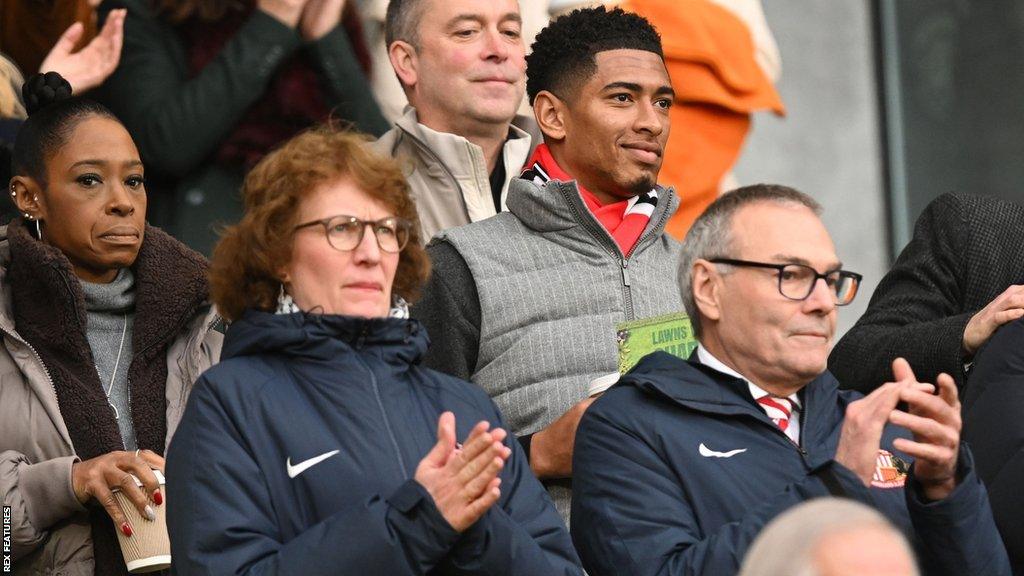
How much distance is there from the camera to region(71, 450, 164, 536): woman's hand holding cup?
377cm

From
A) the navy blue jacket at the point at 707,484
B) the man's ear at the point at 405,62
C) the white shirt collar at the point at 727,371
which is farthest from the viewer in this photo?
the man's ear at the point at 405,62

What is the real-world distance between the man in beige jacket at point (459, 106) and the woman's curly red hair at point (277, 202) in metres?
1.31

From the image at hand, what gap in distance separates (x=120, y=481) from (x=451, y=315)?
86 centimetres

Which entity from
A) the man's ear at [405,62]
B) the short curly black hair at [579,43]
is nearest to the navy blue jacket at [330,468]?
the short curly black hair at [579,43]

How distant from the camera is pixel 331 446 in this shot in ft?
10.8

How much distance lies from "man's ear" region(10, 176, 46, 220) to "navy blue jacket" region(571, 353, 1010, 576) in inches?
59.5

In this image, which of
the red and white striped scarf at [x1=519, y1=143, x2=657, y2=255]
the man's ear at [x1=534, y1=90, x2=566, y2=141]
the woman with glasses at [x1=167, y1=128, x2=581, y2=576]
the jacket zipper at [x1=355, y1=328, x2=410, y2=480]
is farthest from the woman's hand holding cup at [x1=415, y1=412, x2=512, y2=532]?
the man's ear at [x1=534, y1=90, x2=566, y2=141]

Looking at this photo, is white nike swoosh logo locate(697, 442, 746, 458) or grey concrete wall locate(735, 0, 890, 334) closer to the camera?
white nike swoosh logo locate(697, 442, 746, 458)

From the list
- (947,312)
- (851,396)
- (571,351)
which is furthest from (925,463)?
(947,312)

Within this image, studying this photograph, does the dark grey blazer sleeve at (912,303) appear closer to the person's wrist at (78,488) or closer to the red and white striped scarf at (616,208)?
the red and white striped scarf at (616,208)

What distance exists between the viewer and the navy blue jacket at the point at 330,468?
310 cm

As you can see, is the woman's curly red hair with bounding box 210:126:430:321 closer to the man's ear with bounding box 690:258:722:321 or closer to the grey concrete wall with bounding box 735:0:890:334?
the man's ear with bounding box 690:258:722:321

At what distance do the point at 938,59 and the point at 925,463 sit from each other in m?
4.37

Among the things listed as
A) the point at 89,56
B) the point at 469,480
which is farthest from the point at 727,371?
the point at 89,56
